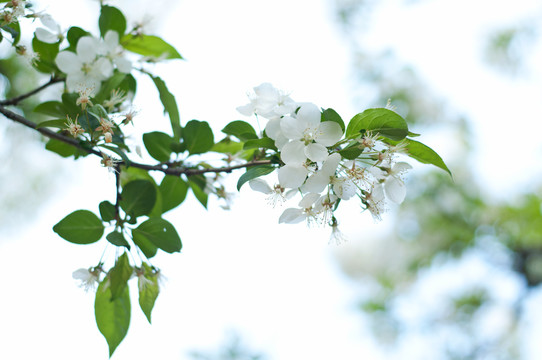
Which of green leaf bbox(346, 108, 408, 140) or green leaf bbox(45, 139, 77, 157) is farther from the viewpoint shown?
green leaf bbox(45, 139, 77, 157)

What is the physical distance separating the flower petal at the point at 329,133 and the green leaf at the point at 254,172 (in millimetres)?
63

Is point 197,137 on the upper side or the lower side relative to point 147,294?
upper

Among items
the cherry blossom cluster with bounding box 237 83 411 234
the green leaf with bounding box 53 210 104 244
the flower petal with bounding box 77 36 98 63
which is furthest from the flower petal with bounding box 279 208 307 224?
the flower petal with bounding box 77 36 98 63

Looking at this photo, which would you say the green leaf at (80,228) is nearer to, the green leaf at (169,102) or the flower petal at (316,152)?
the green leaf at (169,102)

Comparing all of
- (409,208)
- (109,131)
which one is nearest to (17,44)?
(109,131)

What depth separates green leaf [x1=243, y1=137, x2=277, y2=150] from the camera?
47 cm

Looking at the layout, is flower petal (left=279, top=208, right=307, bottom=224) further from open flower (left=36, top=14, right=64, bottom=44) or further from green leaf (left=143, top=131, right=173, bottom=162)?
open flower (left=36, top=14, right=64, bottom=44)

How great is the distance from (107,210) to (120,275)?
0.23 feet

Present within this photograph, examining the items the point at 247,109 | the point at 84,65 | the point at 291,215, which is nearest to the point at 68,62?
the point at 84,65

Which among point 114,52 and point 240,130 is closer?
point 240,130

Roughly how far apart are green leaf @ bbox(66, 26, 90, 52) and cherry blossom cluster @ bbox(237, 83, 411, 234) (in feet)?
0.86

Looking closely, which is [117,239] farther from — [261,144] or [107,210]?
[261,144]

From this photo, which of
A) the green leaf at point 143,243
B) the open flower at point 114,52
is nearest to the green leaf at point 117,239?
A: the green leaf at point 143,243

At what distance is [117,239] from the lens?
0.49 meters
